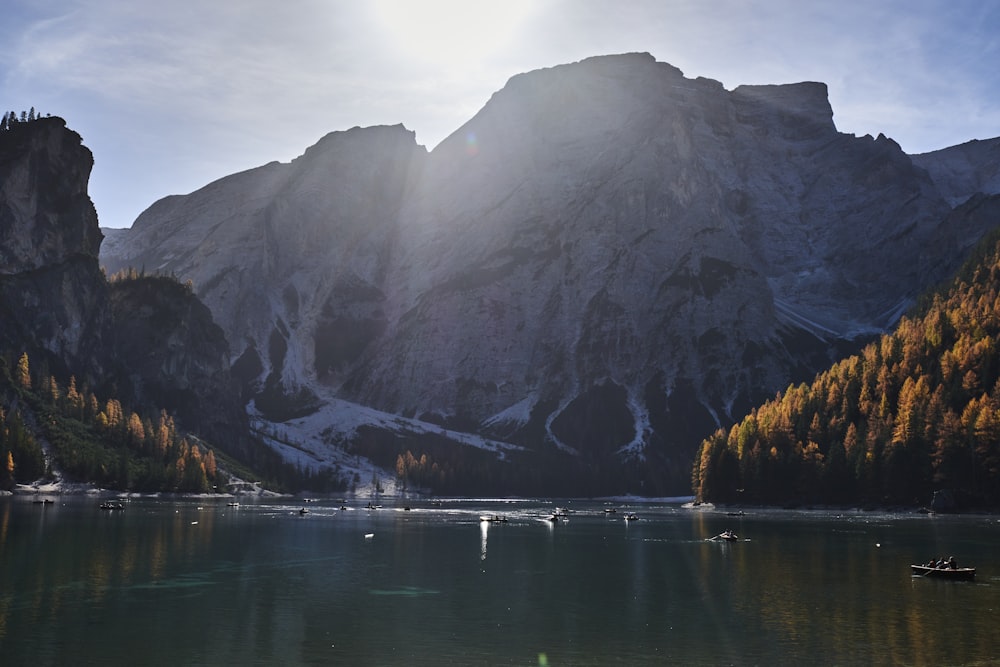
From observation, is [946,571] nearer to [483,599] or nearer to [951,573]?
[951,573]

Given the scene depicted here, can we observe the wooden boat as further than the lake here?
Yes

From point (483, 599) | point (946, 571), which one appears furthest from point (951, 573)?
point (483, 599)

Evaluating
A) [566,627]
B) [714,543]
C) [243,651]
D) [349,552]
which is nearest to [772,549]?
[714,543]

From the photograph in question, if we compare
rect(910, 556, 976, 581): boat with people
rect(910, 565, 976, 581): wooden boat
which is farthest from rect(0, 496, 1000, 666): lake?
rect(910, 565, 976, 581): wooden boat

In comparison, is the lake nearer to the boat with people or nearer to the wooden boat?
the boat with people

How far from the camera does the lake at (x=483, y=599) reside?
174 ft

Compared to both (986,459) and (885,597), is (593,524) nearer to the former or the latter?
(986,459)

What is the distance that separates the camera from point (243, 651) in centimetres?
5272

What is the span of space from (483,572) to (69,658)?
45.8 meters

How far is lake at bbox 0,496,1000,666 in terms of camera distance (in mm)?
52969

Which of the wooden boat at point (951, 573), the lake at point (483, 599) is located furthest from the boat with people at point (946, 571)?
the lake at point (483, 599)

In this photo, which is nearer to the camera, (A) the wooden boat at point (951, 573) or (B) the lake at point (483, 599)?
(B) the lake at point (483, 599)

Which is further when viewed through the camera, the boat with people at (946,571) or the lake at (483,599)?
the boat with people at (946,571)

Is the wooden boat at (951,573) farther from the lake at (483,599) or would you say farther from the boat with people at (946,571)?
the lake at (483,599)
